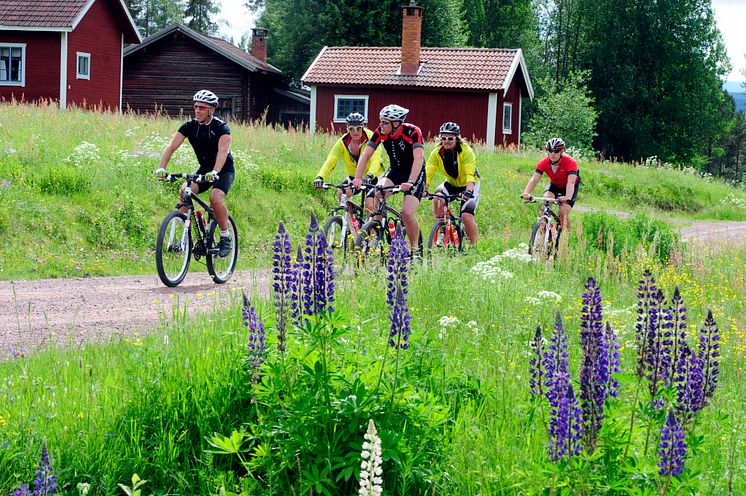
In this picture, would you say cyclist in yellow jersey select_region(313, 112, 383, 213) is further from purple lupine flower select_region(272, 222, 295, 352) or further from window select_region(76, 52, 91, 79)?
window select_region(76, 52, 91, 79)

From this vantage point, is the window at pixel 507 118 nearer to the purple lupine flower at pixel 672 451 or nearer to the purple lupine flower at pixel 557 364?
the purple lupine flower at pixel 557 364

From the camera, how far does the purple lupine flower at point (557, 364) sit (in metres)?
3.60

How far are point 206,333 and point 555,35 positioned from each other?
7460cm

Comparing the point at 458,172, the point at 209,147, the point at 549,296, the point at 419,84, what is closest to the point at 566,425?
the point at 549,296

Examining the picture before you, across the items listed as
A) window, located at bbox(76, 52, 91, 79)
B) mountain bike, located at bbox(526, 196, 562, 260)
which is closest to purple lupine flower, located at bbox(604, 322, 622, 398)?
mountain bike, located at bbox(526, 196, 562, 260)

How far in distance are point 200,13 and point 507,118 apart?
124ft

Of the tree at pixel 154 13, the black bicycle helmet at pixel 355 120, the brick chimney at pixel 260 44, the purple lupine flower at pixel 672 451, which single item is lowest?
the purple lupine flower at pixel 672 451

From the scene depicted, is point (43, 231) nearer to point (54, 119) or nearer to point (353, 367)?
point (54, 119)

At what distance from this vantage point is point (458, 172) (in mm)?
11992

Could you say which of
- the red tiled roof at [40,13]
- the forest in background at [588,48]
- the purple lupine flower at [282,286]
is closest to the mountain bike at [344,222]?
the purple lupine flower at [282,286]

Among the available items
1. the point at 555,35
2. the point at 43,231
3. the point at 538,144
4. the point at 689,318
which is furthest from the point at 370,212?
the point at 555,35

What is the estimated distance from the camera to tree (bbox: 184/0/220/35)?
7312 cm

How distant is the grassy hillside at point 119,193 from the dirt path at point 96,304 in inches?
58.6

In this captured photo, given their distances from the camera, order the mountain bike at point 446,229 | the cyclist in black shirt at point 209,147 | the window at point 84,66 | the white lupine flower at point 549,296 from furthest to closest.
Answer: the window at point 84,66 < the mountain bike at point 446,229 < the cyclist in black shirt at point 209,147 < the white lupine flower at point 549,296
